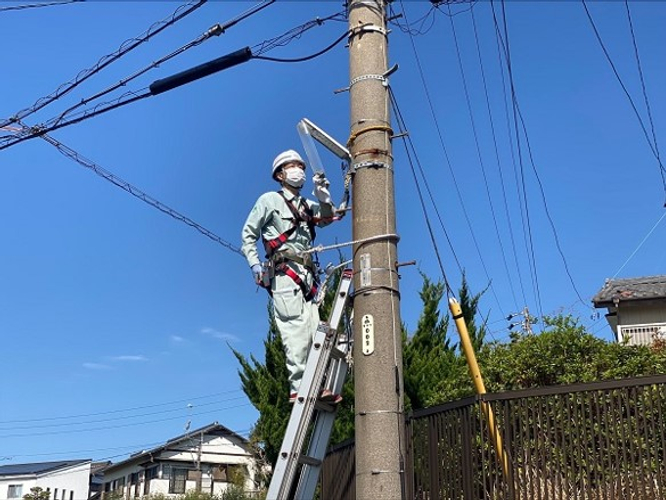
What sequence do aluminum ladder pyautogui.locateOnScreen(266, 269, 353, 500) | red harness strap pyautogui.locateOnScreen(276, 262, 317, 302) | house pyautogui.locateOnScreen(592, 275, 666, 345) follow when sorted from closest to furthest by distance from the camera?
1. aluminum ladder pyautogui.locateOnScreen(266, 269, 353, 500)
2. red harness strap pyautogui.locateOnScreen(276, 262, 317, 302)
3. house pyautogui.locateOnScreen(592, 275, 666, 345)

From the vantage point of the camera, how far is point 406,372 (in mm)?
14414

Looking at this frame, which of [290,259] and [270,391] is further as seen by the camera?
[270,391]

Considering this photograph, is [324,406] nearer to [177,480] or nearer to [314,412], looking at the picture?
[314,412]

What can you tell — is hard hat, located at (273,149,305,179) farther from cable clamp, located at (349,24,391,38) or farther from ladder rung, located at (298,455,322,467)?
ladder rung, located at (298,455,322,467)

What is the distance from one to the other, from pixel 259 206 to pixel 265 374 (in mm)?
12022

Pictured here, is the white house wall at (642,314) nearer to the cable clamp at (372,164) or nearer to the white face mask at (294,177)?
the white face mask at (294,177)

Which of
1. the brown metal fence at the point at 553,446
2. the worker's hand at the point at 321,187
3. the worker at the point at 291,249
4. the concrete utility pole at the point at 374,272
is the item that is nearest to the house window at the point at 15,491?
the brown metal fence at the point at 553,446

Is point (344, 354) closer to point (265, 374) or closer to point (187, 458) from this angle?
point (265, 374)

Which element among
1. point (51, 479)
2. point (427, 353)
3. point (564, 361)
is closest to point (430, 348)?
point (427, 353)

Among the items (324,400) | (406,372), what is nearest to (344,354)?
(324,400)

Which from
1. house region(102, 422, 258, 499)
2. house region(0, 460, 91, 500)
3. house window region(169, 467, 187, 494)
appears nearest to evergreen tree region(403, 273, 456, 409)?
house region(102, 422, 258, 499)

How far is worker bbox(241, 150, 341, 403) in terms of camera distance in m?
5.06

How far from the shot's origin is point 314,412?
4.91m

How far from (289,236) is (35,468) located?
166ft
